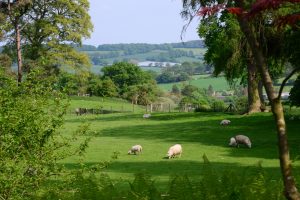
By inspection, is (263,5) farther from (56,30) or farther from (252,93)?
(56,30)

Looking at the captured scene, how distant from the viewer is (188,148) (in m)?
23.0

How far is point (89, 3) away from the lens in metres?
49.9

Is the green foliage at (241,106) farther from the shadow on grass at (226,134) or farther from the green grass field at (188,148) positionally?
the green grass field at (188,148)

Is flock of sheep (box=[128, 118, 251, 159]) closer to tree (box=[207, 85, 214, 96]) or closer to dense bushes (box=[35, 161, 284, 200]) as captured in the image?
dense bushes (box=[35, 161, 284, 200])

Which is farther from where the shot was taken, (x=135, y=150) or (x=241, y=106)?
(x=241, y=106)

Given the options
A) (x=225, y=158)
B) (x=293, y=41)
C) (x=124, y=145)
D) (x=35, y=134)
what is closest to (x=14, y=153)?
(x=35, y=134)

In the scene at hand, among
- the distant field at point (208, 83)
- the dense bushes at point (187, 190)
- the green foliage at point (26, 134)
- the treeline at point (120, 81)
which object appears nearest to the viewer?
the dense bushes at point (187, 190)

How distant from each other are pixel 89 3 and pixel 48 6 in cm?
392

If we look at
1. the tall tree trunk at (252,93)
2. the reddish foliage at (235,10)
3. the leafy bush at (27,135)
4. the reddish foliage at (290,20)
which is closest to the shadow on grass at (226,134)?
the tall tree trunk at (252,93)

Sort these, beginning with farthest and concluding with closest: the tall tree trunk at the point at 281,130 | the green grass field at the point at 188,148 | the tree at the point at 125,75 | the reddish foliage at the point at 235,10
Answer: the tree at the point at 125,75 < the green grass field at the point at 188,148 < the tall tree trunk at the point at 281,130 < the reddish foliage at the point at 235,10

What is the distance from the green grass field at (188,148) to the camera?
1688cm

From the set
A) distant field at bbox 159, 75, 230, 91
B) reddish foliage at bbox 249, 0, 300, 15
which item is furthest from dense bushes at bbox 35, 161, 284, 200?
distant field at bbox 159, 75, 230, 91

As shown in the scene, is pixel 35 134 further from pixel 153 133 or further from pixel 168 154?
pixel 153 133

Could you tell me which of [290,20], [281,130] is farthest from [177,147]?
[290,20]
